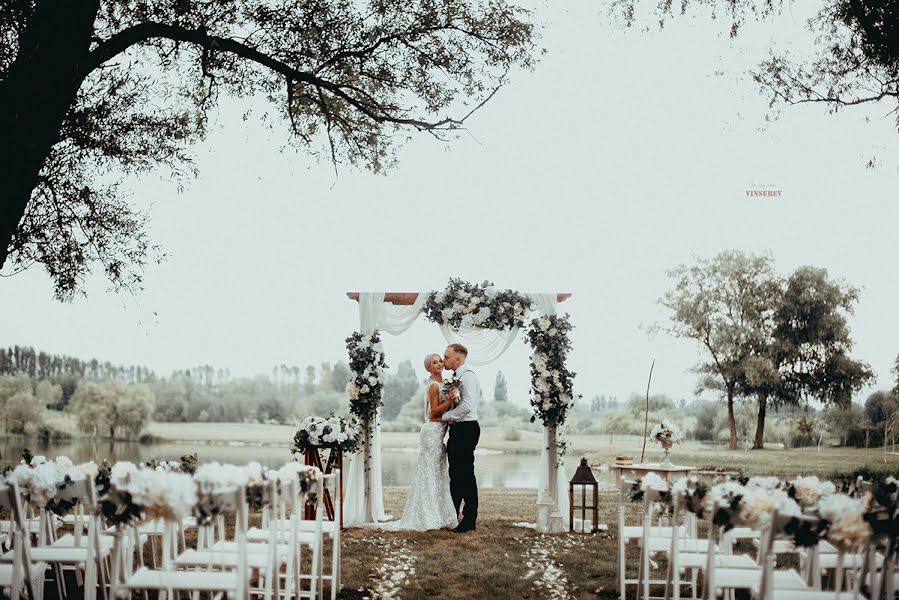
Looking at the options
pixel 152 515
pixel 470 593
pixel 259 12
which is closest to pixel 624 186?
pixel 259 12

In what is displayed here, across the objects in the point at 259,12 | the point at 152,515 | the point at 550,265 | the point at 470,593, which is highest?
the point at 259,12

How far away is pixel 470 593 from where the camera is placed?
571 cm

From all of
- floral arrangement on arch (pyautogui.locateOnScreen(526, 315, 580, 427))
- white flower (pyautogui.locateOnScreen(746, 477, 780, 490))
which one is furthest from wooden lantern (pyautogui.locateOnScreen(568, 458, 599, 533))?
white flower (pyautogui.locateOnScreen(746, 477, 780, 490))

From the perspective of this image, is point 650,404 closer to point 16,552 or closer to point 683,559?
point 683,559

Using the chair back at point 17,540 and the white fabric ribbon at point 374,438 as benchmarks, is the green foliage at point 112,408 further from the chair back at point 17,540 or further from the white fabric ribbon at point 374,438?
the chair back at point 17,540

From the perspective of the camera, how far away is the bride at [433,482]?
8.05m

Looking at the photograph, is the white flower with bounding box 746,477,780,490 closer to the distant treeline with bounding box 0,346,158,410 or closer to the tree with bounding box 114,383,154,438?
the distant treeline with bounding box 0,346,158,410

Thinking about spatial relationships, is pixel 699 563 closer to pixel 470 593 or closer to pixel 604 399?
pixel 470 593

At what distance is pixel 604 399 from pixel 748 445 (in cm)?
173

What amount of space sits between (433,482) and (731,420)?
3.59 meters

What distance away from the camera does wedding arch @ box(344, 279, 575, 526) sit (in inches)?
334

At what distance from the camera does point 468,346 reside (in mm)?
8891

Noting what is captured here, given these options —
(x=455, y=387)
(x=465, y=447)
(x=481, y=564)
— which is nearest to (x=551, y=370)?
(x=455, y=387)

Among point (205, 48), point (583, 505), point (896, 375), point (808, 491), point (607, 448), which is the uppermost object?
point (205, 48)
